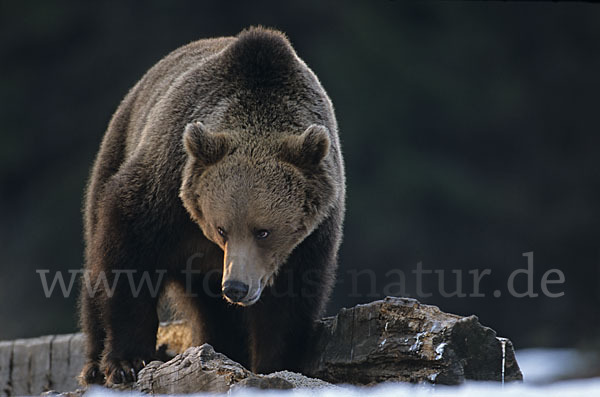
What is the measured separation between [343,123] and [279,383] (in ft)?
38.5

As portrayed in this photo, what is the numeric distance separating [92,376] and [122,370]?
1.70ft

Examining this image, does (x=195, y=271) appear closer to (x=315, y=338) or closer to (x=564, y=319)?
(x=315, y=338)

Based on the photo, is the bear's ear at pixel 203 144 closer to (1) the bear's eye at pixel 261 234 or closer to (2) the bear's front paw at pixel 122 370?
(1) the bear's eye at pixel 261 234

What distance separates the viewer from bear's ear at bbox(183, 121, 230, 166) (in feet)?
15.1

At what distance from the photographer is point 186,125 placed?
15.9 ft

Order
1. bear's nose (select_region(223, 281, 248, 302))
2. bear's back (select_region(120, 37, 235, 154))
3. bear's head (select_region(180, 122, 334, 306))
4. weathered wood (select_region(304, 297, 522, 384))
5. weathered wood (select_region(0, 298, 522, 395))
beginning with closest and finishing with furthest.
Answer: weathered wood (select_region(0, 298, 522, 395))
weathered wood (select_region(304, 297, 522, 384))
bear's nose (select_region(223, 281, 248, 302))
bear's head (select_region(180, 122, 334, 306))
bear's back (select_region(120, 37, 235, 154))

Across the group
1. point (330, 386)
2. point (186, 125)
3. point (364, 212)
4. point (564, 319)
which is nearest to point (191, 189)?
point (186, 125)

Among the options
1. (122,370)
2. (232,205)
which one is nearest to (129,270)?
(122,370)

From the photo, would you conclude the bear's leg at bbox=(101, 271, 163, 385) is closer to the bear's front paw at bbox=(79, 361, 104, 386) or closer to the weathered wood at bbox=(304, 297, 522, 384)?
the bear's front paw at bbox=(79, 361, 104, 386)

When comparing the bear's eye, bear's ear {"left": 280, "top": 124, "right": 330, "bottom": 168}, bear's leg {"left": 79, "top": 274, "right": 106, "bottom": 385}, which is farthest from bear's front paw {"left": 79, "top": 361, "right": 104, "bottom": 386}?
bear's ear {"left": 280, "top": 124, "right": 330, "bottom": 168}

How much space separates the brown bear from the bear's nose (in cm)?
18

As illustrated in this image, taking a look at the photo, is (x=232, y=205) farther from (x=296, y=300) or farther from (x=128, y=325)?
(x=128, y=325)

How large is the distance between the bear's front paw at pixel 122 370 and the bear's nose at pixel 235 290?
791mm

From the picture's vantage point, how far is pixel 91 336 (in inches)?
215
